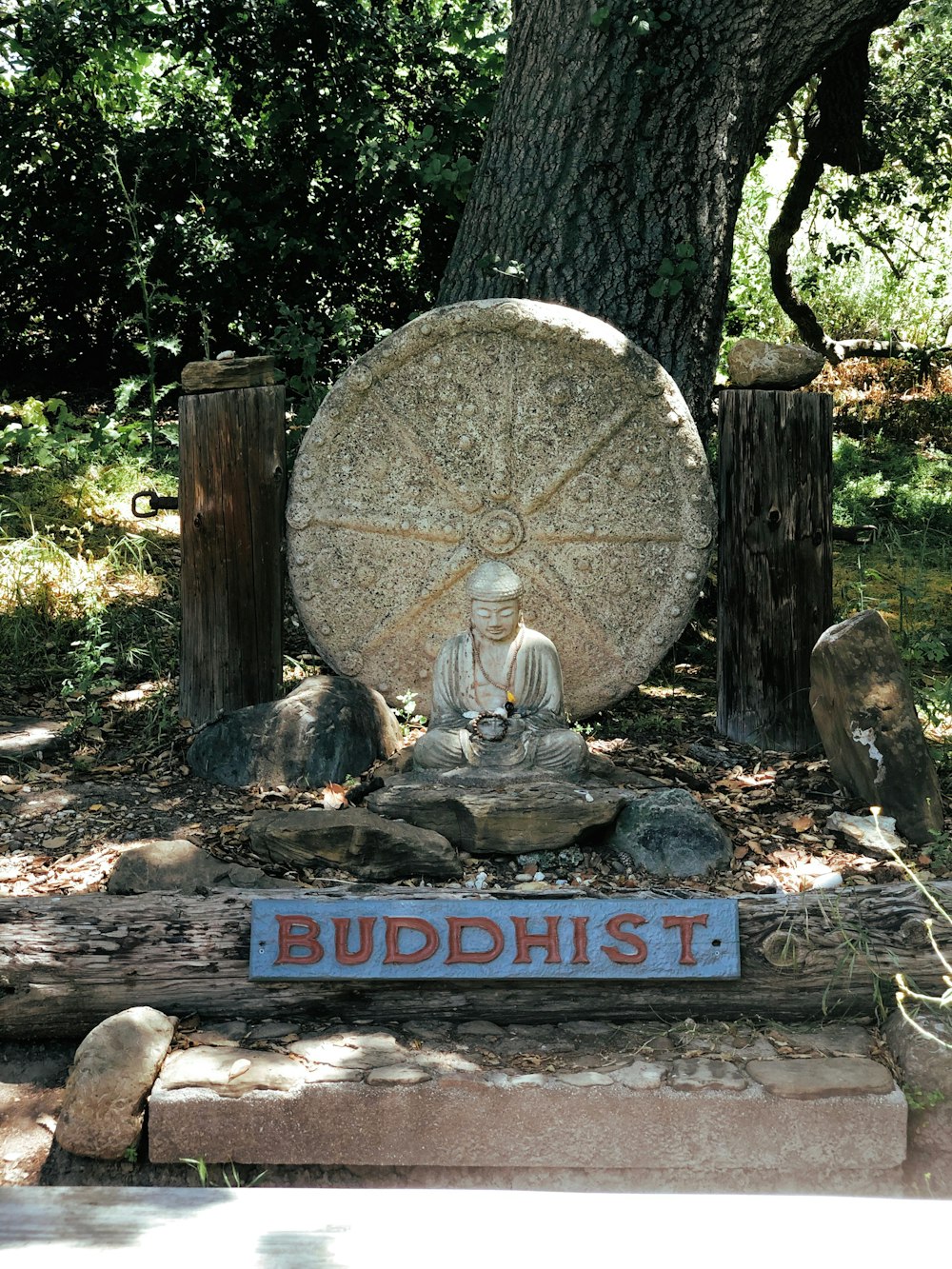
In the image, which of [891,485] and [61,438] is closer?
[61,438]

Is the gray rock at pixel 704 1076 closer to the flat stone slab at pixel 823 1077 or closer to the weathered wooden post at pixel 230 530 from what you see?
the flat stone slab at pixel 823 1077

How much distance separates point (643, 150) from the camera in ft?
20.6

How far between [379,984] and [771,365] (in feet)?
10.4

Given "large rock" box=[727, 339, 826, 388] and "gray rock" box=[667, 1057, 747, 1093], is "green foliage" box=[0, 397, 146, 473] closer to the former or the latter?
"large rock" box=[727, 339, 826, 388]

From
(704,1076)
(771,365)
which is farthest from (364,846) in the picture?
(771,365)

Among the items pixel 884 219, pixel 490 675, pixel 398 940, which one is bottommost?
pixel 398 940

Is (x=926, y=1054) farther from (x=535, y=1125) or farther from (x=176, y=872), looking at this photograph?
(x=176, y=872)

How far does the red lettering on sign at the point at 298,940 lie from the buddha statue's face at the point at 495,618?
1.57m

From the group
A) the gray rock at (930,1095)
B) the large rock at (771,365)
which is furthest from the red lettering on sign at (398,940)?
the large rock at (771,365)

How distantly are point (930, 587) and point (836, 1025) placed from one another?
4424 mm

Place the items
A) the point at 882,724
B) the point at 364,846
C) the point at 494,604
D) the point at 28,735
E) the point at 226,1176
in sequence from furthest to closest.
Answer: the point at 28,735 < the point at 494,604 < the point at 882,724 < the point at 364,846 < the point at 226,1176

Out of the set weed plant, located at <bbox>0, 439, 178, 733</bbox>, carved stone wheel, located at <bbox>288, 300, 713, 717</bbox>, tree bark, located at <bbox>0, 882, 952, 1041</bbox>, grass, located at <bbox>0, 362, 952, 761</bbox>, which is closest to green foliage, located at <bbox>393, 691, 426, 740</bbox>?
carved stone wheel, located at <bbox>288, 300, 713, 717</bbox>

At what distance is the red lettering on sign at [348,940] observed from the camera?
3.64 m

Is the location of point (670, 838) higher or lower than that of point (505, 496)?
lower
